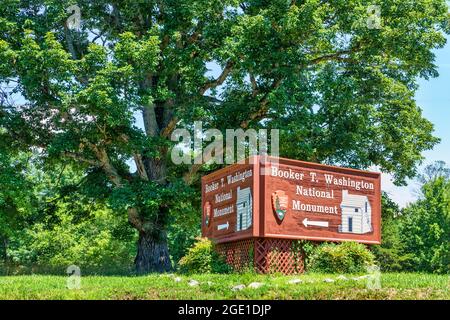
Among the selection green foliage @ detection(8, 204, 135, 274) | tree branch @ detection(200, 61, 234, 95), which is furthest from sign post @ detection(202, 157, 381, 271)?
green foliage @ detection(8, 204, 135, 274)

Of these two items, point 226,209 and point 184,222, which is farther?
point 184,222

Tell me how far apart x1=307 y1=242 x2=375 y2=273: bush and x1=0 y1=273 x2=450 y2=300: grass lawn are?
7.32ft

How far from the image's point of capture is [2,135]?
103 feet

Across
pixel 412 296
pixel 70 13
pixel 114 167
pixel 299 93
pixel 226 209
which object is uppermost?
pixel 70 13

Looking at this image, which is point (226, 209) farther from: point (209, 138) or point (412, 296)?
point (209, 138)

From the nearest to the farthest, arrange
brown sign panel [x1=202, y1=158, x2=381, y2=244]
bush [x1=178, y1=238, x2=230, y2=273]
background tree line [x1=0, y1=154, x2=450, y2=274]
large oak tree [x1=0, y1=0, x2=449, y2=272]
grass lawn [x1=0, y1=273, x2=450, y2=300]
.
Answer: grass lawn [x1=0, y1=273, x2=450, y2=300] → brown sign panel [x1=202, y1=158, x2=381, y2=244] → bush [x1=178, y1=238, x2=230, y2=273] → large oak tree [x1=0, y1=0, x2=449, y2=272] → background tree line [x1=0, y1=154, x2=450, y2=274]

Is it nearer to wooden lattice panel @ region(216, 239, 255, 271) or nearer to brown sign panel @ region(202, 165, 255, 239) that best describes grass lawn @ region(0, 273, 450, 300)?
wooden lattice panel @ region(216, 239, 255, 271)

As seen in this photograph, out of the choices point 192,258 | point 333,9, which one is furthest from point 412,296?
point 333,9

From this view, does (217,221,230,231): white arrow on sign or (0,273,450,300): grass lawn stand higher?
(217,221,230,231): white arrow on sign

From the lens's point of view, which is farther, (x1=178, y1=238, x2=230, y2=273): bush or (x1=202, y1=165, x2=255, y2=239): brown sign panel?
(x1=178, y1=238, x2=230, y2=273): bush

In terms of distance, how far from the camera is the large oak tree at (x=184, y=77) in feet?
91.5

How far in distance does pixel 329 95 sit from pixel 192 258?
13017 millimetres

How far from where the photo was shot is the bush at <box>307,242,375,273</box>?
18.1 metres

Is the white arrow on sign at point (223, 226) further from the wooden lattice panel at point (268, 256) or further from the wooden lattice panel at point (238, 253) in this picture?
the wooden lattice panel at point (268, 256)
